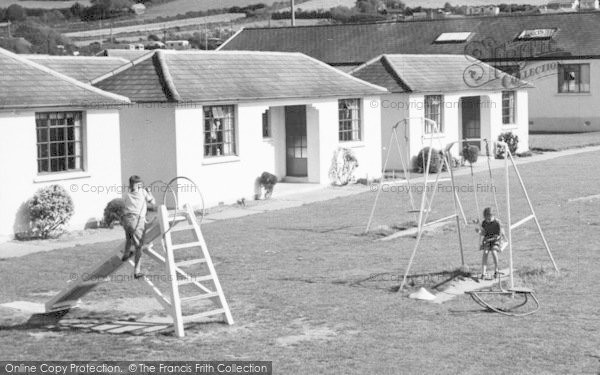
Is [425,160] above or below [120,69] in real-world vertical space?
below

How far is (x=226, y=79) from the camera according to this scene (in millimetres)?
29125

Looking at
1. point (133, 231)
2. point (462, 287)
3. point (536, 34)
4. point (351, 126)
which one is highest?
point (536, 34)

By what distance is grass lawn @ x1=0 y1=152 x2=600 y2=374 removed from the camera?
12688 mm

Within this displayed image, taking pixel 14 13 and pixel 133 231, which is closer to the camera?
pixel 133 231

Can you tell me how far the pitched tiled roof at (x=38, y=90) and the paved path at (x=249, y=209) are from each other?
9.37 ft

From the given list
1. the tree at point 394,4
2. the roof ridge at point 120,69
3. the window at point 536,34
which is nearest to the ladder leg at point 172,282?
the roof ridge at point 120,69

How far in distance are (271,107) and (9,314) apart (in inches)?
693

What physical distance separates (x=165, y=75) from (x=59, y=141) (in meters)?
4.74

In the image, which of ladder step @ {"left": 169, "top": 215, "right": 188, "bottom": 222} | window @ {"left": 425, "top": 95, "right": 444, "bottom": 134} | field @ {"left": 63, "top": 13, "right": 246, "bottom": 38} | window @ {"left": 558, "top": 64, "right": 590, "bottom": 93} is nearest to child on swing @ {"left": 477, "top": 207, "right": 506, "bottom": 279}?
ladder step @ {"left": 169, "top": 215, "right": 188, "bottom": 222}

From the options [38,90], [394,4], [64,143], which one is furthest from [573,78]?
[394,4]

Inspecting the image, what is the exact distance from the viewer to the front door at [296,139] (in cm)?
3244

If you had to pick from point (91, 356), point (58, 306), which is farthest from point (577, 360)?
point (58, 306)

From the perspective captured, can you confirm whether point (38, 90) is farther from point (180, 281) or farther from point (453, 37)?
point (453, 37)

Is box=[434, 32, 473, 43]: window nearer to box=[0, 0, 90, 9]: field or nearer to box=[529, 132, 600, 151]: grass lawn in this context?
box=[529, 132, 600, 151]: grass lawn
